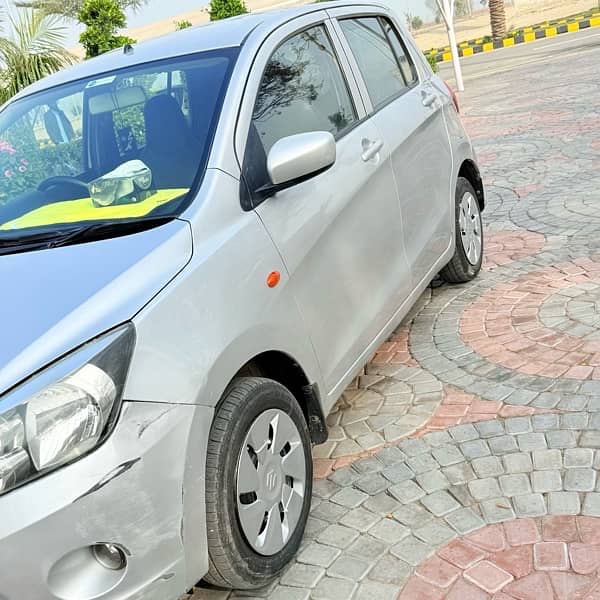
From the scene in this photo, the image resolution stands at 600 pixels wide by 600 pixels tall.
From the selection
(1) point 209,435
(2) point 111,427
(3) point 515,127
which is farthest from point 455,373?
(3) point 515,127

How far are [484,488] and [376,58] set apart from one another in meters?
2.35

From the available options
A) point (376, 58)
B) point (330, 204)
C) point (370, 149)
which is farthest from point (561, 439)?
point (376, 58)

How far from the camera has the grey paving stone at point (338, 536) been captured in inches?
112

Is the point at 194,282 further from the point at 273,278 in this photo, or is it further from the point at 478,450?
the point at 478,450

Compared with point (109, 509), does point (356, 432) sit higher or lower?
A: lower

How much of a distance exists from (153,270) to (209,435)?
1.70ft

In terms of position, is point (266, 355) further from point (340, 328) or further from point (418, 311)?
point (418, 311)

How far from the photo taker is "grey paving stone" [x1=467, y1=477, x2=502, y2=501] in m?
2.94

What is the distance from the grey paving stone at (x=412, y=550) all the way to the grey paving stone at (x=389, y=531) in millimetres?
29

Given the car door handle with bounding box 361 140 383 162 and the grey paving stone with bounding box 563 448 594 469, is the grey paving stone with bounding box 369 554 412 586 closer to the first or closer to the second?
the grey paving stone with bounding box 563 448 594 469

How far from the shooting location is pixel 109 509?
6.44 feet

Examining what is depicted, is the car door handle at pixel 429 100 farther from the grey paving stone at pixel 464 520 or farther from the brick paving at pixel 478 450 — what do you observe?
the grey paving stone at pixel 464 520

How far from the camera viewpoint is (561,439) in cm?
320

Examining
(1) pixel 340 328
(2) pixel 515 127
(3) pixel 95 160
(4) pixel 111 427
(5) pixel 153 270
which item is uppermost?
(3) pixel 95 160
